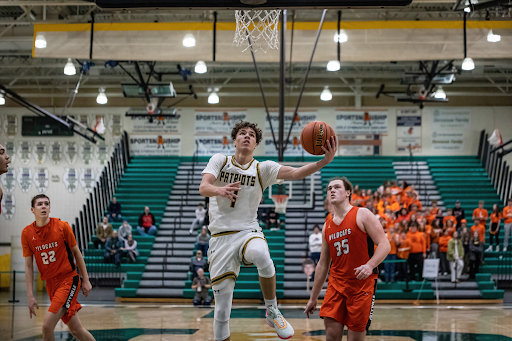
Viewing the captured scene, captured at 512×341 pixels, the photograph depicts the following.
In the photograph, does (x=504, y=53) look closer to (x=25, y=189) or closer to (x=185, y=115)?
(x=185, y=115)

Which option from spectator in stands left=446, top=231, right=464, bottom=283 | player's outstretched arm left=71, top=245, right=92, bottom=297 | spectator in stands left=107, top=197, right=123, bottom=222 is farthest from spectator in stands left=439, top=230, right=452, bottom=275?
player's outstretched arm left=71, top=245, right=92, bottom=297

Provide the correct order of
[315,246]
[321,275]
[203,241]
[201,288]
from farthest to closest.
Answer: [203,241] → [315,246] → [201,288] → [321,275]

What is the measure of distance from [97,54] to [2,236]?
12.5m

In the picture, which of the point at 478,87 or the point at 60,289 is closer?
the point at 60,289

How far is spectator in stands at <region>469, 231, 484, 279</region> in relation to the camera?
14609 millimetres

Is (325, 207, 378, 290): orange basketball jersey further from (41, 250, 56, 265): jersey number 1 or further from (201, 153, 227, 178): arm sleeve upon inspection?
(41, 250, 56, 265): jersey number 1

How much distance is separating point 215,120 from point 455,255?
42.3ft

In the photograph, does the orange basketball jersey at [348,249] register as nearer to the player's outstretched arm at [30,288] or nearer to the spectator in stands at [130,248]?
the player's outstretched arm at [30,288]

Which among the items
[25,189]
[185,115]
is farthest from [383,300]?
[25,189]

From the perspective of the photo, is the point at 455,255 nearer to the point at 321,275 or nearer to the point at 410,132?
the point at 410,132

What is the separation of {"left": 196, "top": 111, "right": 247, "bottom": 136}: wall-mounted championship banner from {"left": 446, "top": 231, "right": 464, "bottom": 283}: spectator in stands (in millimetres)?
11974

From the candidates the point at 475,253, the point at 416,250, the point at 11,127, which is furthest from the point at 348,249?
the point at 11,127

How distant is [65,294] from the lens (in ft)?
18.6

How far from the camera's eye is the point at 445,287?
47.2 feet
